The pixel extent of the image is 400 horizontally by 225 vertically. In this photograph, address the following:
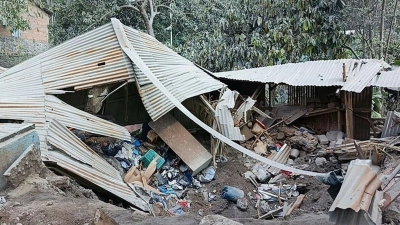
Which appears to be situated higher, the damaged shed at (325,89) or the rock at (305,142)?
the damaged shed at (325,89)

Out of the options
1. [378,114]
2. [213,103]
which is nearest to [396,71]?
[378,114]

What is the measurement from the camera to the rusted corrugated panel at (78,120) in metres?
6.46

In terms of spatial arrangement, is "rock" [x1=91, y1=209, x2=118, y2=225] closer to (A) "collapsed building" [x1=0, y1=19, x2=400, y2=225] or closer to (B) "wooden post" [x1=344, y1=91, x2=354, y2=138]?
(A) "collapsed building" [x1=0, y1=19, x2=400, y2=225]

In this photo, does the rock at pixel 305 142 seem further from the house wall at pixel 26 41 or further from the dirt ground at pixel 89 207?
the house wall at pixel 26 41

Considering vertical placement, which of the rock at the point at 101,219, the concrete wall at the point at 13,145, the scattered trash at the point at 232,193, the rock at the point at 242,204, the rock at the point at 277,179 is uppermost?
the concrete wall at the point at 13,145

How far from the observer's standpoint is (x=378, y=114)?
11.9m

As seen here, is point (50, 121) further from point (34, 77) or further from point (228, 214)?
point (228, 214)

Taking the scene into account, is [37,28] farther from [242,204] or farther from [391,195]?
[391,195]

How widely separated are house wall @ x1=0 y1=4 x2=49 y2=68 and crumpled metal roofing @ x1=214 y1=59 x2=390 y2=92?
12070 mm

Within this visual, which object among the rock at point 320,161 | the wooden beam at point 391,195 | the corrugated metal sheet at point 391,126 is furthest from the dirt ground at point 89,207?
the corrugated metal sheet at point 391,126

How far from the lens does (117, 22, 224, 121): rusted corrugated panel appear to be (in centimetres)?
777

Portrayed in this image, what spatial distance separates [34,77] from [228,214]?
4.89 metres

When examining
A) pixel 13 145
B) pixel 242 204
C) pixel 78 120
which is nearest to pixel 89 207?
pixel 13 145

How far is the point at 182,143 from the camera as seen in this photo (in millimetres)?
8500
